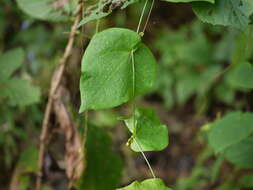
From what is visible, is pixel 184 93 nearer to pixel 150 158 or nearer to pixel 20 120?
pixel 150 158

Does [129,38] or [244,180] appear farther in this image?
[244,180]

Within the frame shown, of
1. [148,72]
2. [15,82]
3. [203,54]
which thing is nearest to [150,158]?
[203,54]

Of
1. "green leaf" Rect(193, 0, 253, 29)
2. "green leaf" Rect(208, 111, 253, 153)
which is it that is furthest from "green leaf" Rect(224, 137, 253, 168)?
"green leaf" Rect(193, 0, 253, 29)

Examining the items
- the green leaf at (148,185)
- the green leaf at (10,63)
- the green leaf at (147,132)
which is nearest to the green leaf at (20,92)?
the green leaf at (10,63)

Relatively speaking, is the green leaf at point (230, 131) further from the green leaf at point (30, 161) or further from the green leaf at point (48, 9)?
the green leaf at point (30, 161)

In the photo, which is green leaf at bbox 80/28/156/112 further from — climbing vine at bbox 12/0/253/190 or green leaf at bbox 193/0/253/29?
green leaf at bbox 193/0/253/29

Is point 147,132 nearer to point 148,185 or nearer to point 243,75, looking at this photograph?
point 148,185

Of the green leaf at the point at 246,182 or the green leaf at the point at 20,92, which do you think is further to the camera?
the green leaf at the point at 246,182
